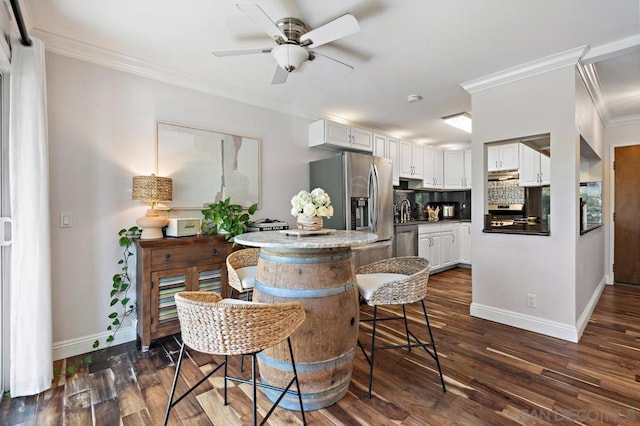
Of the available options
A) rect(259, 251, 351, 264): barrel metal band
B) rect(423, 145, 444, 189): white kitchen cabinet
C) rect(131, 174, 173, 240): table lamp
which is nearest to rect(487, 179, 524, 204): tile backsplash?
rect(423, 145, 444, 189): white kitchen cabinet

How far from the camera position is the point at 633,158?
13.5 feet

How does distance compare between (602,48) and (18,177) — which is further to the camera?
(602,48)

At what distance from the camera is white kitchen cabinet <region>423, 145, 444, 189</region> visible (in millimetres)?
5426

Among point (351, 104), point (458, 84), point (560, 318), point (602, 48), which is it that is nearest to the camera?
point (602, 48)

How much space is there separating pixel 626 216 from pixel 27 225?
20.7ft

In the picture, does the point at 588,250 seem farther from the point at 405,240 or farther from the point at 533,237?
the point at 405,240

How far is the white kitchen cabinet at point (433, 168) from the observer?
17.8 ft

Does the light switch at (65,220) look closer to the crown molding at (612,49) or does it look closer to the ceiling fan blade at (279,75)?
the ceiling fan blade at (279,75)

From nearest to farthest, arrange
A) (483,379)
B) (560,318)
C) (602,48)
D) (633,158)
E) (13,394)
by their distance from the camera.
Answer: (13,394), (483,379), (602,48), (560,318), (633,158)

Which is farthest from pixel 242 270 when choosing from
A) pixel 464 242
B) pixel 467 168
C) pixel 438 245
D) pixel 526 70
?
pixel 467 168

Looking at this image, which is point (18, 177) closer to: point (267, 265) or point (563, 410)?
point (267, 265)

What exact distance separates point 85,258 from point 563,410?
10.7 ft

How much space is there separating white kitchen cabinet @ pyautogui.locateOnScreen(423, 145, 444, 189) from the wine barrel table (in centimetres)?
422

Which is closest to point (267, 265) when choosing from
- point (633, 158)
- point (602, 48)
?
point (602, 48)
